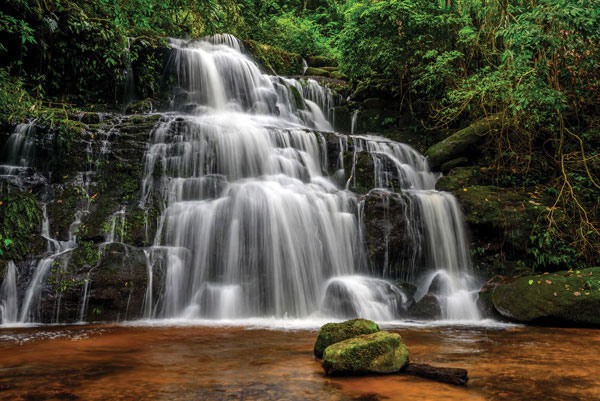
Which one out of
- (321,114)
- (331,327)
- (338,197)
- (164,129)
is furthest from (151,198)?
(321,114)

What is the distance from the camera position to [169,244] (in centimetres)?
713

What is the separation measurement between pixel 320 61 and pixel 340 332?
17.9 metres

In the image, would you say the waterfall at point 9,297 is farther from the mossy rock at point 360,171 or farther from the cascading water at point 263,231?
the mossy rock at point 360,171

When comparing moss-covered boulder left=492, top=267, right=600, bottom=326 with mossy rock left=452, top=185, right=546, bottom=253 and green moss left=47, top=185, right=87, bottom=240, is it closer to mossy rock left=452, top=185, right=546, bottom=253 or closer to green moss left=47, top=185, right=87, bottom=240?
mossy rock left=452, top=185, right=546, bottom=253

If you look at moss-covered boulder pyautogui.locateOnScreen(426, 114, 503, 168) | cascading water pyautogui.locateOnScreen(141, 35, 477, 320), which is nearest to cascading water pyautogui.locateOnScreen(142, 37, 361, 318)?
cascading water pyautogui.locateOnScreen(141, 35, 477, 320)

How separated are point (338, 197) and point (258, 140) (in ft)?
9.31

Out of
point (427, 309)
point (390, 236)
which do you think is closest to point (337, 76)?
point (390, 236)

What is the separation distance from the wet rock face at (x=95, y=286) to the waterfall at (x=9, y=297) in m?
0.41

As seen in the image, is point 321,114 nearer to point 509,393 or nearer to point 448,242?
point 448,242

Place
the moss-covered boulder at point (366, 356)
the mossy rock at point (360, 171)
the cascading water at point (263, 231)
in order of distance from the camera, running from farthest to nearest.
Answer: the mossy rock at point (360, 171) → the cascading water at point (263, 231) → the moss-covered boulder at point (366, 356)

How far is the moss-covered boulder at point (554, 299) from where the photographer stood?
5707mm

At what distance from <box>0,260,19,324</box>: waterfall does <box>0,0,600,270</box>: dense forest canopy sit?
3.14 metres

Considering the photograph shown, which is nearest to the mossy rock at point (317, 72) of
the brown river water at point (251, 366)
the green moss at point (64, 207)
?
the green moss at point (64, 207)

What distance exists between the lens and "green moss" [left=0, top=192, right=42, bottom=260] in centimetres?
612
